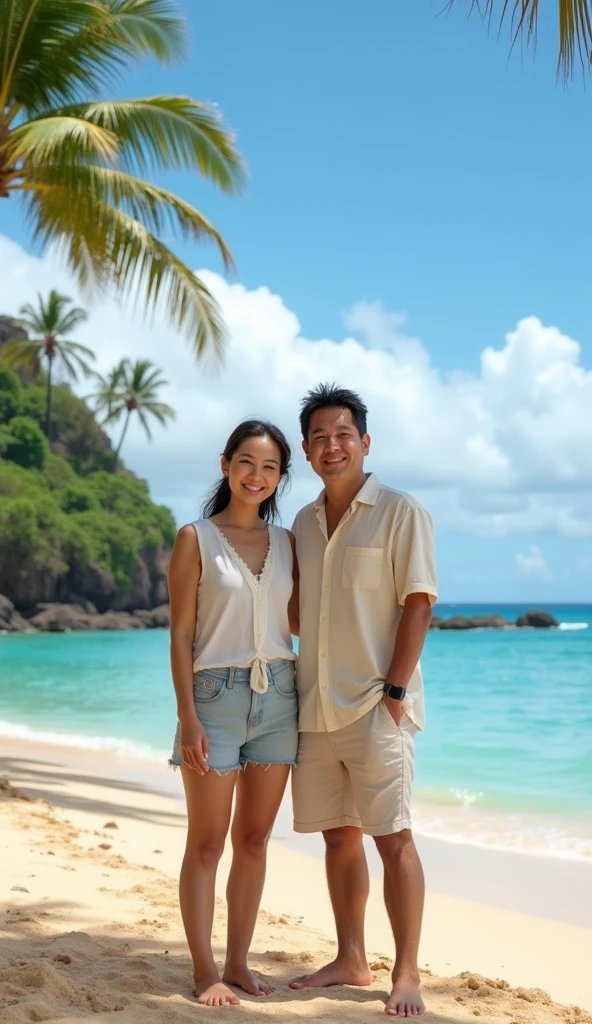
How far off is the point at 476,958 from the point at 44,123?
8.49m

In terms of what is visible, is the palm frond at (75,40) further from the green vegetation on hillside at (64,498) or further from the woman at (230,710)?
the green vegetation on hillside at (64,498)

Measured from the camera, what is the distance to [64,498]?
4922cm

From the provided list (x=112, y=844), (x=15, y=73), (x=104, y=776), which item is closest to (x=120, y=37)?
(x=15, y=73)

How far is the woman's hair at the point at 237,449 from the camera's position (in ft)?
12.3

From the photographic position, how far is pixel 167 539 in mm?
53156

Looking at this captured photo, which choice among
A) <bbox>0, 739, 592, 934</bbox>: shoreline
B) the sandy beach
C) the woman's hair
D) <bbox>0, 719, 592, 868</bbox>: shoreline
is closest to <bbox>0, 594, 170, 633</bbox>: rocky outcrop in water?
<bbox>0, 719, 592, 868</bbox>: shoreline

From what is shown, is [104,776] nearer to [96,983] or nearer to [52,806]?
[52,806]

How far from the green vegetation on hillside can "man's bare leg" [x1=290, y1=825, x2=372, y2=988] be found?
42.2m

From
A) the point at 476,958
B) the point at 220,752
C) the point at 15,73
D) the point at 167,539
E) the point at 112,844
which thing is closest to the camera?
the point at 220,752

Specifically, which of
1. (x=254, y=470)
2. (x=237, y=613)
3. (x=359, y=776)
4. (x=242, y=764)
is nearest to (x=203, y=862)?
(x=242, y=764)

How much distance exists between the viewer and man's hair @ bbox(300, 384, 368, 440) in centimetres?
377

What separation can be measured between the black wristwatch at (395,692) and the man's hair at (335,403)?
960 mm

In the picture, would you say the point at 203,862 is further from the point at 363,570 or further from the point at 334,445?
the point at 334,445

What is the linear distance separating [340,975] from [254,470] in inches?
74.0
